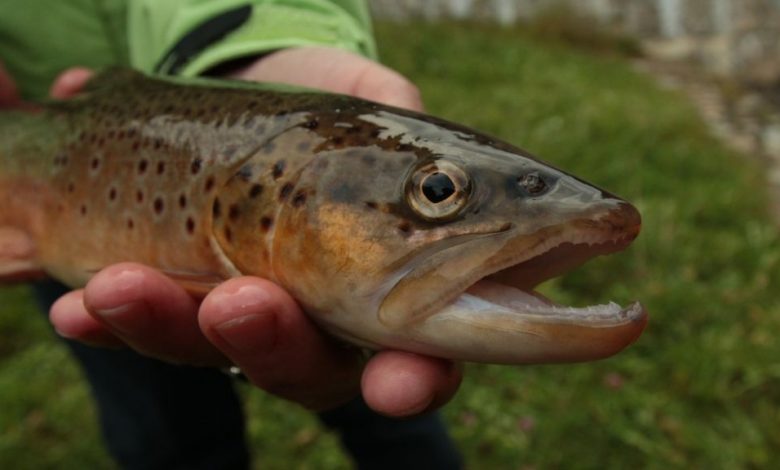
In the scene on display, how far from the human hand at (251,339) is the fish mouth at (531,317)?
102 millimetres

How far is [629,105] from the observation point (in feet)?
24.3

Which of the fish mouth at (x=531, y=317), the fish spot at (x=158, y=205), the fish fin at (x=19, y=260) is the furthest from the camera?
the fish fin at (x=19, y=260)

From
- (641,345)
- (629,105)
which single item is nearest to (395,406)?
(641,345)

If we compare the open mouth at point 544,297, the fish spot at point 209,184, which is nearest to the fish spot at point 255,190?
the fish spot at point 209,184

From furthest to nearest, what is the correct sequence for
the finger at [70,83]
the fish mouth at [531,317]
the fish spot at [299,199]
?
the finger at [70,83] < the fish spot at [299,199] < the fish mouth at [531,317]

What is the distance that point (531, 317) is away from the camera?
1305 mm

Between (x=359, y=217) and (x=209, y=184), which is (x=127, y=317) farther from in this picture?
(x=359, y=217)

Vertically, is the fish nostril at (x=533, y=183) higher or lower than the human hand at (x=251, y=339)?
higher

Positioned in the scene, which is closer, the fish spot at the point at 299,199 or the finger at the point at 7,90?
the fish spot at the point at 299,199

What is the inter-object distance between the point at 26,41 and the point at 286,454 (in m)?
1.80

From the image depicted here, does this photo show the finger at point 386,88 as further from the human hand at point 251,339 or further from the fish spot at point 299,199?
the human hand at point 251,339

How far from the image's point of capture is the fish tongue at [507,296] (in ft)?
4.45

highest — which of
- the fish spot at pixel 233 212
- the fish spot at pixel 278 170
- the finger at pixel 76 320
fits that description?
the fish spot at pixel 278 170

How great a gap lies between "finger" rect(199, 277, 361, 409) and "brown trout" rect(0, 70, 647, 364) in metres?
0.05
